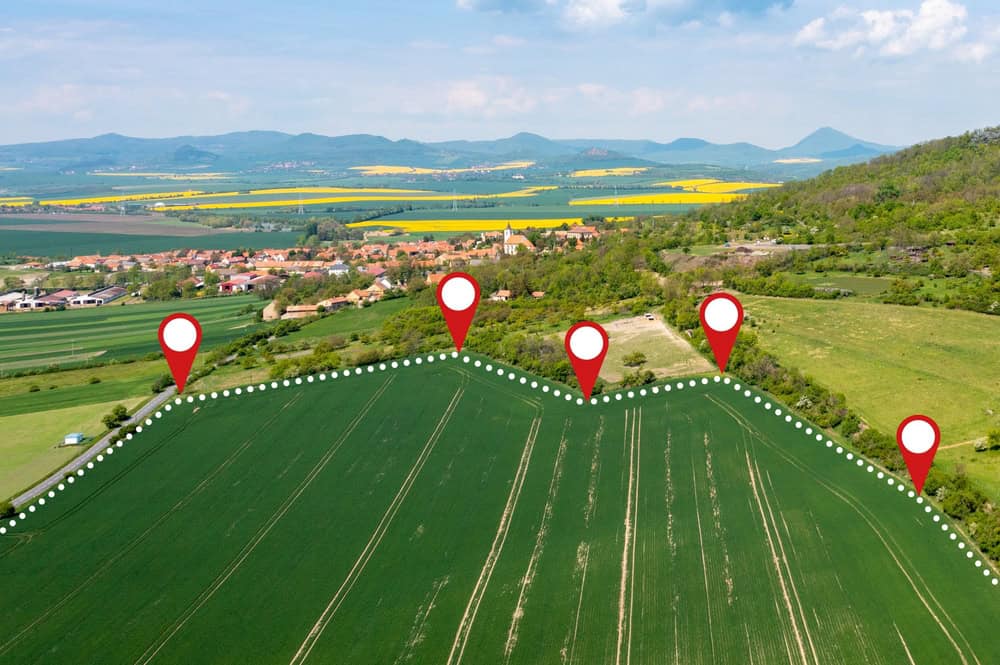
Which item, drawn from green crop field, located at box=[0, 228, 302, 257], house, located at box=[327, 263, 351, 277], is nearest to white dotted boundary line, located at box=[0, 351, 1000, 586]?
house, located at box=[327, 263, 351, 277]

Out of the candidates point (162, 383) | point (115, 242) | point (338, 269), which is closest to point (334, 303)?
point (338, 269)

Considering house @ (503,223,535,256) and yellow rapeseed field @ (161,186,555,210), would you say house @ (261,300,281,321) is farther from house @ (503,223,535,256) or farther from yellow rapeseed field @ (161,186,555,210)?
yellow rapeseed field @ (161,186,555,210)

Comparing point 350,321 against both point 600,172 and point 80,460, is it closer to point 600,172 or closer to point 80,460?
point 80,460

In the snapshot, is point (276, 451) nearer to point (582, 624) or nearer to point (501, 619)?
point (501, 619)

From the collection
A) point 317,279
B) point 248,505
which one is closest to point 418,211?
point 317,279

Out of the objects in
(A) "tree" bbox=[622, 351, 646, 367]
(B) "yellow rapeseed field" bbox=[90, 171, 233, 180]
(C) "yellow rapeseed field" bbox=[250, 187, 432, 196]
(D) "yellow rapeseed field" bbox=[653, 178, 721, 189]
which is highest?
(B) "yellow rapeseed field" bbox=[90, 171, 233, 180]

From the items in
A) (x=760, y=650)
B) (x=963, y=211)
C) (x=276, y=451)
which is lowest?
(x=760, y=650)
